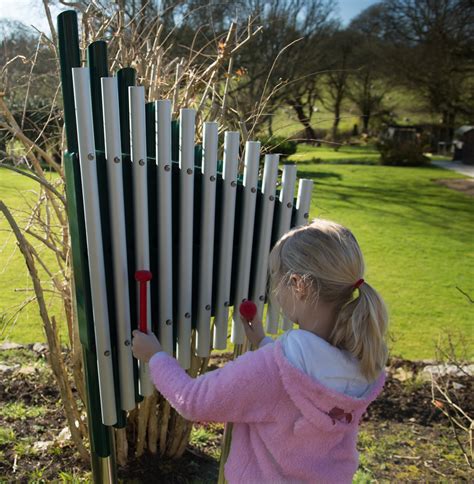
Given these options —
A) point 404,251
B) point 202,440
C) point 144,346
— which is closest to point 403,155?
point 404,251

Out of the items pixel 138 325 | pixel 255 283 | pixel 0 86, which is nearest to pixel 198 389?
pixel 138 325

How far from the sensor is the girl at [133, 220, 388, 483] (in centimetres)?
160

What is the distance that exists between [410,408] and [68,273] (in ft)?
8.71

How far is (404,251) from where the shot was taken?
888 centimetres

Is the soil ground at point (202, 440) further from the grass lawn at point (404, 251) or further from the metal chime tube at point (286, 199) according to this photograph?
the metal chime tube at point (286, 199)

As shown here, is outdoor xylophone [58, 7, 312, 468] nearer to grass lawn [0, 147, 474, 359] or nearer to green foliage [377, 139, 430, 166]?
grass lawn [0, 147, 474, 359]

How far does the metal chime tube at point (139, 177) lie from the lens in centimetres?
180

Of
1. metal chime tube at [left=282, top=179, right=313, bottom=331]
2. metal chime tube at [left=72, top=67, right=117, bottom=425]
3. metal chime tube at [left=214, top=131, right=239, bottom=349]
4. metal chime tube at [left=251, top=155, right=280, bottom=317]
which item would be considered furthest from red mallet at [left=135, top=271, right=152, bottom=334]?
metal chime tube at [left=282, top=179, right=313, bottom=331]

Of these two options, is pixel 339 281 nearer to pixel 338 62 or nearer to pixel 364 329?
pixel 364 329

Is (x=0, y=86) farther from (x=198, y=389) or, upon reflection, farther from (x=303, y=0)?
(x=303, y=0)

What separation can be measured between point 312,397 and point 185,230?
2.39 feet

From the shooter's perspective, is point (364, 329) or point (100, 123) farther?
point (100, 123)

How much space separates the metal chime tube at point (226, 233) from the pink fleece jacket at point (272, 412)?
0.50m

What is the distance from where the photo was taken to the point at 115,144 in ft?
5.88
